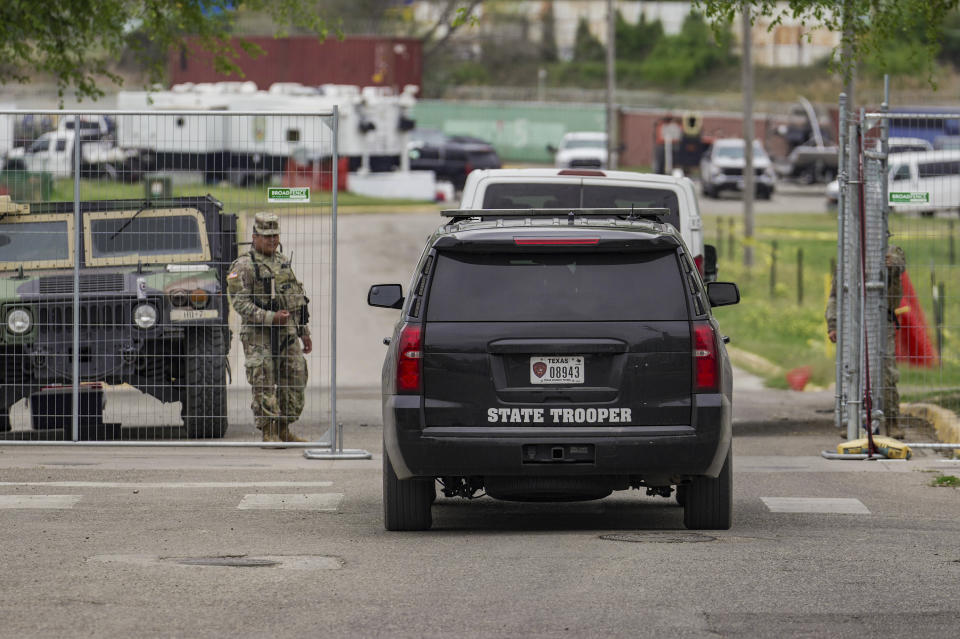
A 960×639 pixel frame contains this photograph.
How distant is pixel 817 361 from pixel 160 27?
9.11m

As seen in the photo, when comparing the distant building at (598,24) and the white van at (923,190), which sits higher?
the distant building at (598,24)

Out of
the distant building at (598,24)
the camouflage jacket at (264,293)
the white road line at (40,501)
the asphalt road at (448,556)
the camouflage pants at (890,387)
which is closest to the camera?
the asphalt road at (448,556)

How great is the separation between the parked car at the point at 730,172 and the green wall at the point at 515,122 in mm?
21365

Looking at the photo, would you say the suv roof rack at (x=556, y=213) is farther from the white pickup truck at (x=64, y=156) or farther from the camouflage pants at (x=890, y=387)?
the camouflage pants at (x=890, y=387)

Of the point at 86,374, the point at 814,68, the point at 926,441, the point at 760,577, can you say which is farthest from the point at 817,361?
the point at 814,68

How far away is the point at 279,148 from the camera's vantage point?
521 inches

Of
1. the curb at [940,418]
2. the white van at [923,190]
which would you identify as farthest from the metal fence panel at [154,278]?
the curb at [940,418]

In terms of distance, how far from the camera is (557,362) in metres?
8.45

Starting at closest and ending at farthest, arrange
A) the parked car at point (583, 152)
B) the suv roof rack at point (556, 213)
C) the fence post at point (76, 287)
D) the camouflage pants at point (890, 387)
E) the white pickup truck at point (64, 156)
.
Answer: the suv roof rack at point (556, 213) → the fence post at point (76, 287) → the white pickup truck at point (64, 156) → the camouflage pants at point (890, 387) → the parked car at point (583, 152)

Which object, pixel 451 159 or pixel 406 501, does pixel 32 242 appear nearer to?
pixel 406 501

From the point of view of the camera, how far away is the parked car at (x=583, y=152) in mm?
58372

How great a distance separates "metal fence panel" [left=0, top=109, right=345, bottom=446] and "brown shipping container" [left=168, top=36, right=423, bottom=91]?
2101 inches

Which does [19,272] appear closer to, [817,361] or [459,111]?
[817,361]

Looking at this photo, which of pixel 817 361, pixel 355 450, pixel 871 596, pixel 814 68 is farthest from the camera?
pixel 814 68
